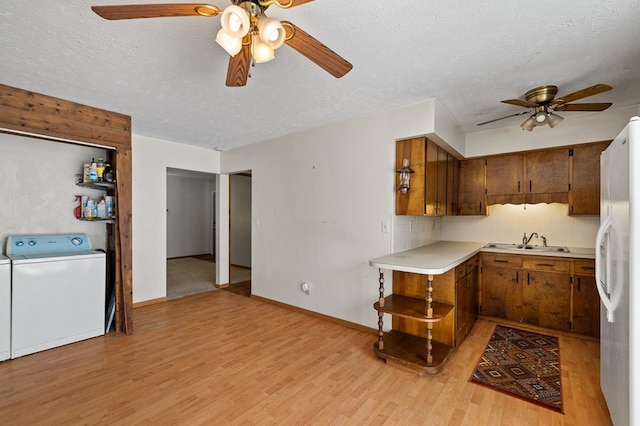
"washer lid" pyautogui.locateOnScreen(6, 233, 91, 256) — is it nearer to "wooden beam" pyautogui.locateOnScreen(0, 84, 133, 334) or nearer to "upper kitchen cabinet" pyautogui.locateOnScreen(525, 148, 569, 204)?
"wooden beam" pyautogui.locateOnScreen(0, 84, 133, 334)

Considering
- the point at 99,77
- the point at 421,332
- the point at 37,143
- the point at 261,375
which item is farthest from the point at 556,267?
the point at 37,143

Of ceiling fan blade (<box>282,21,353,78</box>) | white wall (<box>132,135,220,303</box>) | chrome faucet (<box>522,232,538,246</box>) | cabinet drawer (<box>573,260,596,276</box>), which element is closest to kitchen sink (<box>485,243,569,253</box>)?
chrome faucet (<box>522,232,538,246</box>)

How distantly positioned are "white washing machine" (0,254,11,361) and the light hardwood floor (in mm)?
134

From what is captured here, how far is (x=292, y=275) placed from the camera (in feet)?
13.4

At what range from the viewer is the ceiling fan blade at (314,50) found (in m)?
1.45

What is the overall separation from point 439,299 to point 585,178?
237cm

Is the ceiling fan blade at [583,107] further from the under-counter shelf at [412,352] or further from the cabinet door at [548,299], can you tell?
the under-counter shelf at [412,352]

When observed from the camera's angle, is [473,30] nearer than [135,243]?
Yes

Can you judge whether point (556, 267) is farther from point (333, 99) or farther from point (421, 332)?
point (333, 99)

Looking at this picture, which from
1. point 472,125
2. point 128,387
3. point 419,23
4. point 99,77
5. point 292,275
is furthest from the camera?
point 292,275

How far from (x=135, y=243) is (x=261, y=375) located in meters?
2.87

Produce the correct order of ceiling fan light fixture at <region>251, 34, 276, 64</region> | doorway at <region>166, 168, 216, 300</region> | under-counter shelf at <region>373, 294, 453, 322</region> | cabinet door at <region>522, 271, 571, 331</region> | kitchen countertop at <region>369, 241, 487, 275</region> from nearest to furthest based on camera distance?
ceiling fan light fixture at <region>251, 34, 276, 64</region>
kitchen countertop at <region>369, 241, 487, 275</region>
under-counter shelf at <region>373, 294, 453, 322</region>
cabinet door at <region>522, 271, 571, 331</region>
doorway at <region>166, 168, 216, 300</region>

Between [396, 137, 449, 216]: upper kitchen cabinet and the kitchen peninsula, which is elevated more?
Answer: [396, 137, 449, 216]: upper kitchen cabinet

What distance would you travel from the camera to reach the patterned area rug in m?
2.19
